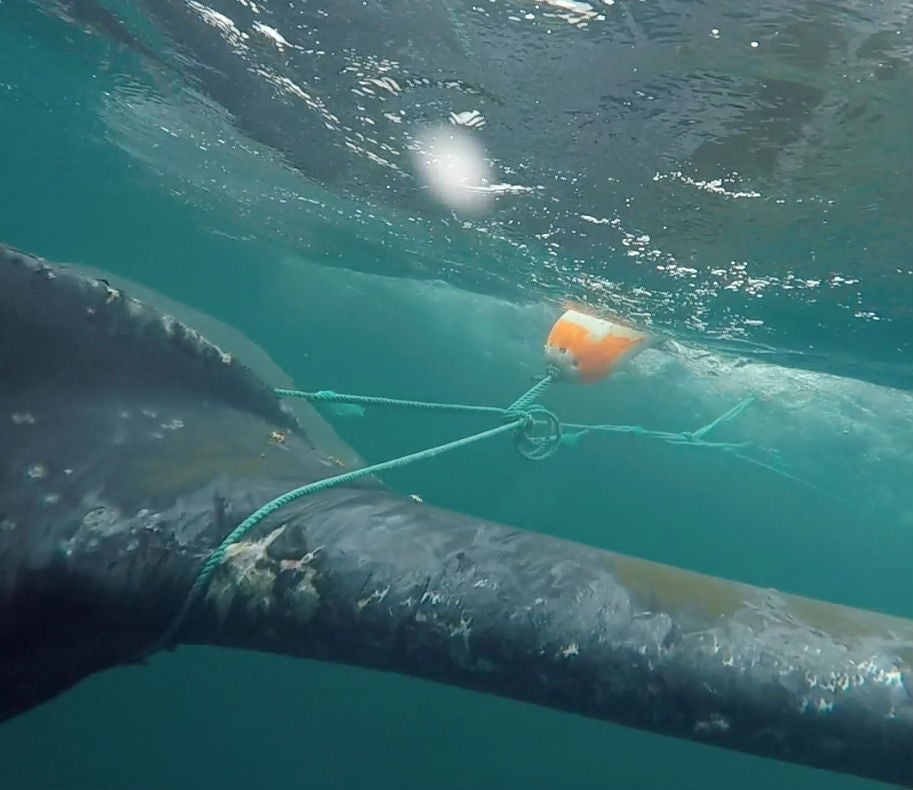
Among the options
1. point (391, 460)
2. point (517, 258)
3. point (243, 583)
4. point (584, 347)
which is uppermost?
point (517, 258)

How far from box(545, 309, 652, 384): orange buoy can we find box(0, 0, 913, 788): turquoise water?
2.08ft

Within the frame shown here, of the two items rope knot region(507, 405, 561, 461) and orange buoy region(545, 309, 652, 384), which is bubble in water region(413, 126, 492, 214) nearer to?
orange buoy region(545, 309, 652, 384)

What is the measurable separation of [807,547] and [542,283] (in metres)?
37.1

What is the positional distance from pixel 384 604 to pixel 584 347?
8.91 m

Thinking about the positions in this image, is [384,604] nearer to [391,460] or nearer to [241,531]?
[241,531]

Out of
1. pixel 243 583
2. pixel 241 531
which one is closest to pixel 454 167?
pixel 241 531

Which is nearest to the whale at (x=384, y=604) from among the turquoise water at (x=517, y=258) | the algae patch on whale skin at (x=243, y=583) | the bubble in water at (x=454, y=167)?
the algae patch on whale skin at (x=243, y=583)

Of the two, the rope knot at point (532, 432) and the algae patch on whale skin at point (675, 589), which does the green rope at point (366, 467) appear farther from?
the algae patch on whale skin at point (675, 589)

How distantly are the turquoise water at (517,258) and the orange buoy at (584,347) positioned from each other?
0.63 m

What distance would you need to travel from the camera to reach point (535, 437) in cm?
836

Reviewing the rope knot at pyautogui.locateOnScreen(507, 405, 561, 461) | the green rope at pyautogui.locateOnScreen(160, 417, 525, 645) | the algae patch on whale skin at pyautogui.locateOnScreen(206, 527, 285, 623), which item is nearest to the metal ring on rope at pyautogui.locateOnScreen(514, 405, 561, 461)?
the rope knot at pyautogui.locateOnScreen(507, 405, 561, 461)

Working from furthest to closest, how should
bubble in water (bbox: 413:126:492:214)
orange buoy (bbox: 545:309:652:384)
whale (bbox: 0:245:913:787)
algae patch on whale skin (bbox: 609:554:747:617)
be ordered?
1. orange buoy (bbox: 545:309:652:384)
2. bubble in water (bbox: 413:126:492:214)
3. algae patch on whale skin (bbox: 609:554:747:617)
4. whale (bbox: 0:245:913:787)

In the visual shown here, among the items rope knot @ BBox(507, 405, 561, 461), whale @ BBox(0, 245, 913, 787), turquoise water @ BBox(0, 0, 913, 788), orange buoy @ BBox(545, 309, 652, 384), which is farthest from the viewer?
orange buoy @ BBox(545, 309, 652, 384)

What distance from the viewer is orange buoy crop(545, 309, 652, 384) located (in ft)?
37.1
